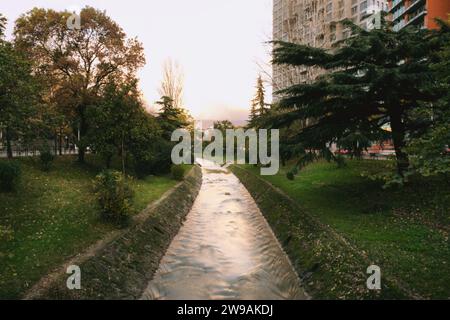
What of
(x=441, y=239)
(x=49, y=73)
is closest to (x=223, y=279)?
(x=441, y=239)

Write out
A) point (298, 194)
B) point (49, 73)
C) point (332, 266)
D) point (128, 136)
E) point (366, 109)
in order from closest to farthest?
point (332, 266) → point (366, 109) → point (298, 194) → point (128, 136) → point (49, 73)

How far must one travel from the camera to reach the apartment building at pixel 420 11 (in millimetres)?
47216

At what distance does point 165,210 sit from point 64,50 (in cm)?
1668

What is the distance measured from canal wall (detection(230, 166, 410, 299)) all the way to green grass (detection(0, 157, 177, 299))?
7286 millimetres

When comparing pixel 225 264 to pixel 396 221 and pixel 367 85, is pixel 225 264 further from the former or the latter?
pixel 367 85

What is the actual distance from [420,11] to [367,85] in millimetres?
49056

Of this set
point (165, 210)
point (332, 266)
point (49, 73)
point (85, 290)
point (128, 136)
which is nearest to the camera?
point (85, 290)

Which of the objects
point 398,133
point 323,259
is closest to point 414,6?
point 398,133

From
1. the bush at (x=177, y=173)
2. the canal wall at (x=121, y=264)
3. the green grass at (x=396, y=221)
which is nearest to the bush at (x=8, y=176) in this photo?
the canal wall at (x=121, y=264)

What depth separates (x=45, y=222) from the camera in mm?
13539

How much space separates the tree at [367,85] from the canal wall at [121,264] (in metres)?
7.70

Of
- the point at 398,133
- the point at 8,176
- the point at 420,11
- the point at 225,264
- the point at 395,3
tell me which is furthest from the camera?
the point at 395,3

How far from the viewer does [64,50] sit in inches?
1070
